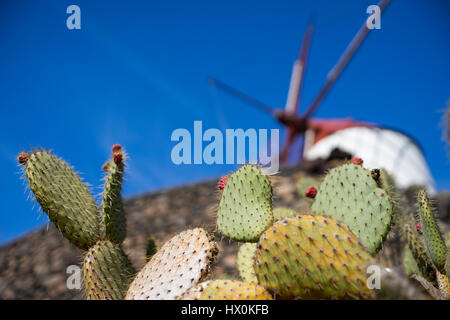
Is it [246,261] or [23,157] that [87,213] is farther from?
[246,261]

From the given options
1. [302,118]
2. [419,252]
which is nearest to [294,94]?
[302,118]

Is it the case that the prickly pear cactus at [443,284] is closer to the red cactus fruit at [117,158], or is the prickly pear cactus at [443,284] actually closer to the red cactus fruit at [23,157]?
the red cactus fruit at [117,158]

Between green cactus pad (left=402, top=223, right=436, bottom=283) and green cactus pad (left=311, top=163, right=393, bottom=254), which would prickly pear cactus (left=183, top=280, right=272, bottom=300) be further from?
green cactus pad (left=402, top=223, right=436, bottom=283)

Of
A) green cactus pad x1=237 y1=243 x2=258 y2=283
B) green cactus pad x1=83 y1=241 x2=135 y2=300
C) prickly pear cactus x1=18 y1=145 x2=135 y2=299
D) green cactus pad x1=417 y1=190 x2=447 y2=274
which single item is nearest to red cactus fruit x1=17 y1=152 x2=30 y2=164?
prickly pear cactus x1=18 y1=145 x2=135 y2=299

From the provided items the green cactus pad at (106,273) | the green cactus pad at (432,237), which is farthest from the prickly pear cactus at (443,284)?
the green cactus pad at (106,273)
